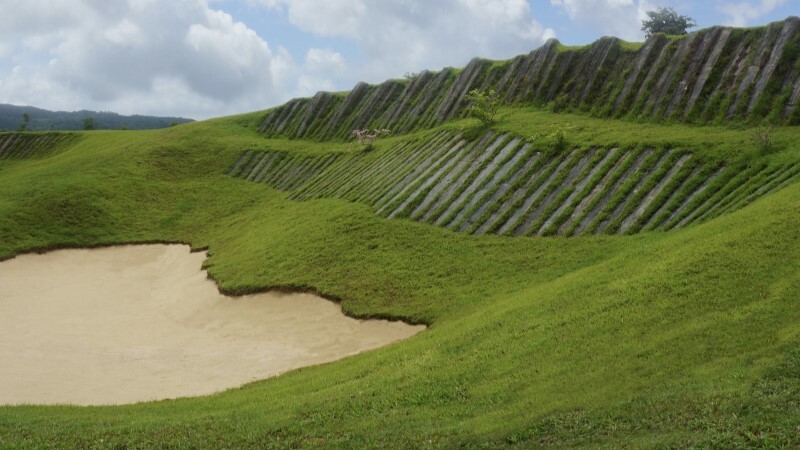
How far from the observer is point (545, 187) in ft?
83.1

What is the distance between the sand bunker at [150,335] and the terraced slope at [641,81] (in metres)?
16.5

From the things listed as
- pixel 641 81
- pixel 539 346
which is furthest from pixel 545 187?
pixel 539 346

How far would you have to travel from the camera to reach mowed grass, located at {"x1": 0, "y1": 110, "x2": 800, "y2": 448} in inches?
397

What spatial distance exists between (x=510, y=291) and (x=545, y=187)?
687cm

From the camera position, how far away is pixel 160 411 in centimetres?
1452

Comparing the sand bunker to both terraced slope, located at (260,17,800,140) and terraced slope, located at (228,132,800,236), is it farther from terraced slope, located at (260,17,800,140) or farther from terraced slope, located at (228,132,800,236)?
terraced slope, located at (260,17,800,140)

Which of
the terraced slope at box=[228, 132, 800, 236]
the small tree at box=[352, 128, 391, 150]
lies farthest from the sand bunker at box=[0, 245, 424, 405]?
the small tree at box=[352, 128, 391, 150]

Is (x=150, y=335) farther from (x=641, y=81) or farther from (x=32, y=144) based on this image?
(x=32, y=144)

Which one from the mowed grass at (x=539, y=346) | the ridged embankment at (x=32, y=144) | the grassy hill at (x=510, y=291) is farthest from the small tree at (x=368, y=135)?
the ridged embankment at (x=32, y=144)

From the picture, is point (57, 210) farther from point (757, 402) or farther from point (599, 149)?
point (757, 402)

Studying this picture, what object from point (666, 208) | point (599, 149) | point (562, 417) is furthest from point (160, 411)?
point (599, 149)

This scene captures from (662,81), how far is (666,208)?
11367 mm

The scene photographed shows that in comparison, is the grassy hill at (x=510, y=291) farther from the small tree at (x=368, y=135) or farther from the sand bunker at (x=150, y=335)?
the sand bunker at (x=150, y=335)

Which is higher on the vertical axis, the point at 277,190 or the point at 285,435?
the point at 277,190
